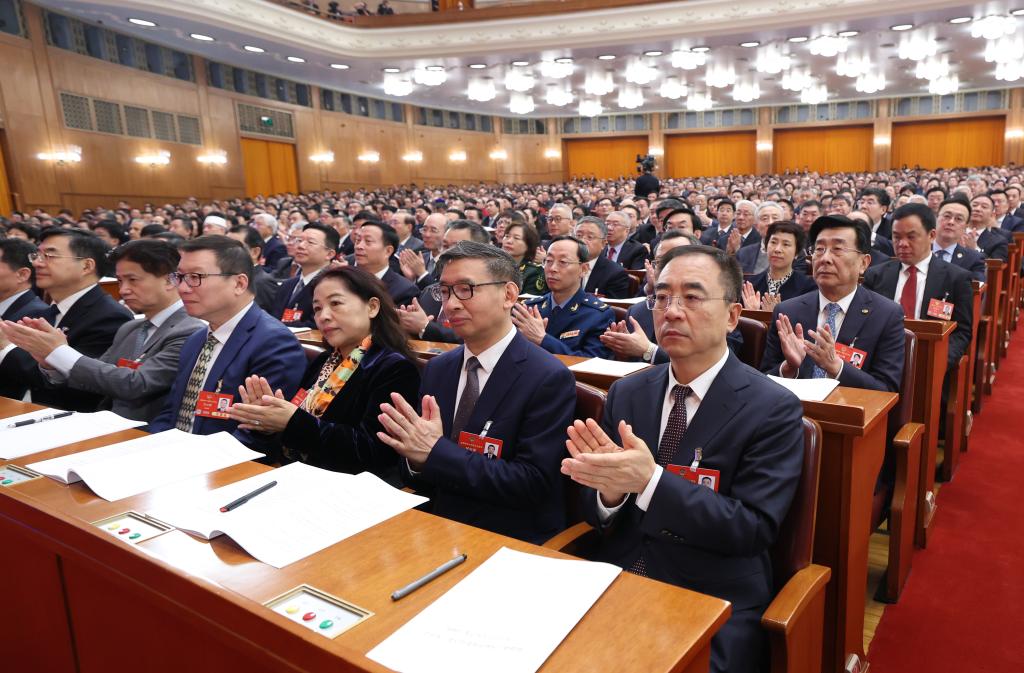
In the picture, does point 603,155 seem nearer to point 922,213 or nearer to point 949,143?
point 949,143

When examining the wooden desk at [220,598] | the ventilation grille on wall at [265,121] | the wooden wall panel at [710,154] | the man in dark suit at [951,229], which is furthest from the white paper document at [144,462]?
the wooden wall panel at [710,154]

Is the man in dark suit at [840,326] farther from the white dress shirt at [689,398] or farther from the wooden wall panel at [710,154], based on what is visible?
the wooden wall panel at [710,154]

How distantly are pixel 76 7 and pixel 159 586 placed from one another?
1302 centimetres

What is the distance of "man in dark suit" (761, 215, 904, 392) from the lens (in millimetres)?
2326

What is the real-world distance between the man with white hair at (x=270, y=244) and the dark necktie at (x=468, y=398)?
227 inches

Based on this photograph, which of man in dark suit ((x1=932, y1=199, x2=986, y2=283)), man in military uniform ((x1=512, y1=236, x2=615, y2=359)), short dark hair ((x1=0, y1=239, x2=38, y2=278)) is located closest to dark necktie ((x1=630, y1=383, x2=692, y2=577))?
man in military uniform ((x1=512, y1=236, x2=615, y2=359))

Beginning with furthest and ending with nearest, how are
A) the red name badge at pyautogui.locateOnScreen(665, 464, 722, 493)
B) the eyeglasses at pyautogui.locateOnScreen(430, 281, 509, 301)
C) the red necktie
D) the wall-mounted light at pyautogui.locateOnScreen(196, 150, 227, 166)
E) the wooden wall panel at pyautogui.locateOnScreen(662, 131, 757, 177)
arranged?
the wooden wall panel at pyautogui.locateOnScreen(662, 131, 757, 177)
the wall-mounted light at pyautogui.locateOnScreen(196, 150, 227, 166)
the red necktie
the eyeglasses at pyautogui.locateOnScreen(430, 281, 509, 301)
the red name badge at pyautogui.locateOnScreen(665, 464, 722, 493)

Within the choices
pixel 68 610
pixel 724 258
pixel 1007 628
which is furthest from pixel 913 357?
pixel 68 610

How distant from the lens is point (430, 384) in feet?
6.67

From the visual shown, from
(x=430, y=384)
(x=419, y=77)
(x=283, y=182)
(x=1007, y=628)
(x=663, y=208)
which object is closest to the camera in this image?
(x=430, y=384)

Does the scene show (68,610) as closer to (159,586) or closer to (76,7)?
(159,586)

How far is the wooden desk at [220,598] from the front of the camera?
969 mm

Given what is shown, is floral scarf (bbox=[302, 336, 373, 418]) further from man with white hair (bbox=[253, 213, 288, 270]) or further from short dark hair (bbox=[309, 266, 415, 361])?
man with white hair (bbox=[253, 213, 288, 270])

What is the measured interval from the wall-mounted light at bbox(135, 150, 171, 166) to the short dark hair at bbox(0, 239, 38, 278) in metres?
12.1
